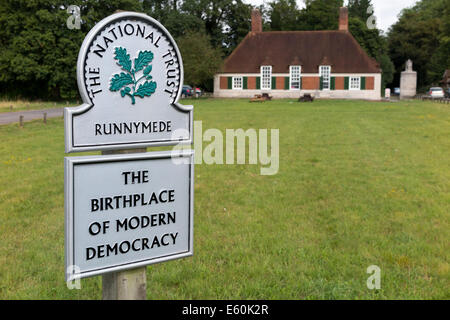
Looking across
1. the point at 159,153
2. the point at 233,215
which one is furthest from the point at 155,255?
the point at 233,215

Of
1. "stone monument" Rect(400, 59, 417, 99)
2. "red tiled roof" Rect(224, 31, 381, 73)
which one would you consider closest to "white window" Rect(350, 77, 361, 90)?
"red tiled roof" Rect(224, 31, 381, 73)

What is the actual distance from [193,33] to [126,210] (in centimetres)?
5659

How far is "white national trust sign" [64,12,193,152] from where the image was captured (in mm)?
3023

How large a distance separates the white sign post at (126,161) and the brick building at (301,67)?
193 ft

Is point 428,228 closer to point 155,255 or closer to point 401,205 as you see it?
point 401,205

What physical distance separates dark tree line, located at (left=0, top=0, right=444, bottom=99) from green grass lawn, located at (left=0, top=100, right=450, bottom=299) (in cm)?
3672

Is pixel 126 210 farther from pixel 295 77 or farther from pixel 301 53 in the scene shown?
pixel 301 53

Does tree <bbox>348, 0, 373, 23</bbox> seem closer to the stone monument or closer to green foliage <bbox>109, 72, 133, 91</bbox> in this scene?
the stone monument

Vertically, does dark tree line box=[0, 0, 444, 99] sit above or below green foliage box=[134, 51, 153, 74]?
above

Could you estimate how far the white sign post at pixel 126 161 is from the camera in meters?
3.05

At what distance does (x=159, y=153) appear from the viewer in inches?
132

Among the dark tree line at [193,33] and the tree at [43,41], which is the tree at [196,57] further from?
the tree at [43,41]

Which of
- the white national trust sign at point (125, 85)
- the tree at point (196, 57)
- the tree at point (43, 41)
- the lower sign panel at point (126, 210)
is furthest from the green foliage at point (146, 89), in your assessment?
the tree at point (196, 57)

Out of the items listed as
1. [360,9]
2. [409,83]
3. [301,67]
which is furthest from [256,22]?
[360,9]
